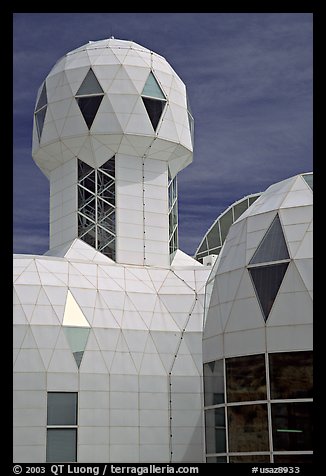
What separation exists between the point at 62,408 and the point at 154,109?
15209 mm

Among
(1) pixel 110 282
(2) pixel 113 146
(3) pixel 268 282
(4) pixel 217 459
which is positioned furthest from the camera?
(2) pixel 113 146

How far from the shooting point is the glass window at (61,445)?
31.0m

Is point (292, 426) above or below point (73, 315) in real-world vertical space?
below

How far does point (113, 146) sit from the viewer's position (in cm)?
3906

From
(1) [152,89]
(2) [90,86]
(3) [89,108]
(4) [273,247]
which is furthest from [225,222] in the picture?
(4) [273,247]

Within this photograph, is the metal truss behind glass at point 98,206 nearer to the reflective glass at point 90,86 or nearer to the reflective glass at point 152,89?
the reflective glass at point 90,86

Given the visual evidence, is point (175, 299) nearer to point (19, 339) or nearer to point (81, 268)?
point (81, 268)

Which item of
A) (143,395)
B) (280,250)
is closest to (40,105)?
(143,395)

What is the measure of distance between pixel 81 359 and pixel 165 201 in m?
10.7

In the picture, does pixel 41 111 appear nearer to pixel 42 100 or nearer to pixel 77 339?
pixel 42 100

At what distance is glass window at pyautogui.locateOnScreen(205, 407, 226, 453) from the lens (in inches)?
1028

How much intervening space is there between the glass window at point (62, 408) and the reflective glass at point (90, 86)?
1452 centimetres

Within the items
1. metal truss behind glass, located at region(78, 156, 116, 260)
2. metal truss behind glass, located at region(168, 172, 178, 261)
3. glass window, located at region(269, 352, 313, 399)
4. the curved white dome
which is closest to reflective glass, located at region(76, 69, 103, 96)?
metal truss behind glass, located at region(78, 156, 116, 260)

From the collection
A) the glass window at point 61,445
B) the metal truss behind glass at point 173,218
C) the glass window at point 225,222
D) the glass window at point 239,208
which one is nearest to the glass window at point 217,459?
the glass window at point 61,445
